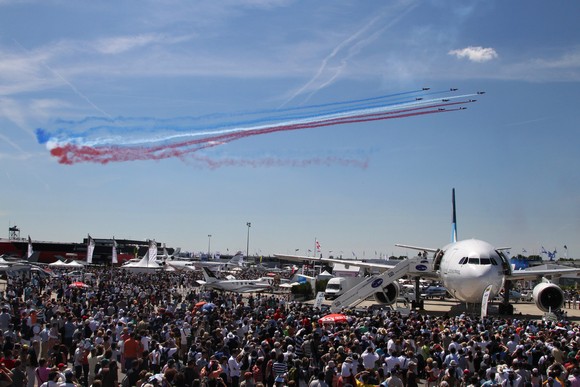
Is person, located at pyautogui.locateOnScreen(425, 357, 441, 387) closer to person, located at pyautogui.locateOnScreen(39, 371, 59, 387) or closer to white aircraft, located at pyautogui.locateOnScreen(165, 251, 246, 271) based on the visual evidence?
person, located at pyautogui.locateOnScreen(39, 371, 59, 387)

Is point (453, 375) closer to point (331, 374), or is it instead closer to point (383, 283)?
point (331, 374)

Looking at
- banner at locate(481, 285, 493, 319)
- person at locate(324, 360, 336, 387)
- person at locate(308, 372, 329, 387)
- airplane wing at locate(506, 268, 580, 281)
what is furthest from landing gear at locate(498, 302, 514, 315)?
person at locate(308, 372, 329, 387)

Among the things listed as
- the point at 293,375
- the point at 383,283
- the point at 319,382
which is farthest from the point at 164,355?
the point at 383,283

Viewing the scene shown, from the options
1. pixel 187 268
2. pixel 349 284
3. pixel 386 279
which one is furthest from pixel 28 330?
pixel 187 268

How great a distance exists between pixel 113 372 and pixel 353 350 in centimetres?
642

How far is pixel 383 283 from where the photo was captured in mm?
33781

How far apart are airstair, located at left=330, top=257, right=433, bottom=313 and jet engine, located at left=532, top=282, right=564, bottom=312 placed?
6.69 m

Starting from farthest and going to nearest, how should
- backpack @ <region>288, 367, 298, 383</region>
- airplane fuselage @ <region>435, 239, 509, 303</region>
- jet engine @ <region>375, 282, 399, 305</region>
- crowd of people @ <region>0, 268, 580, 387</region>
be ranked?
jet engine @ <region>375, 282, 399, 305</region>, airplane fuselage @ <region>435, 239, 509, 303</region>, backpack @ <region>288, 367, 298, 383</region>, crowd of people @ <region>0, 268, 580, 387</region>

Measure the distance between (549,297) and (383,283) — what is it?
9.31 metres

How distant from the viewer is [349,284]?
44250 mm

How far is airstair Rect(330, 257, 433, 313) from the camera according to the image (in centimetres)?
3203

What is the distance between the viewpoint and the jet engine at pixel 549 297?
31.0 meters

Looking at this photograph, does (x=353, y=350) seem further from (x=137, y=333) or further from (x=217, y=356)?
(x=137, y=333)

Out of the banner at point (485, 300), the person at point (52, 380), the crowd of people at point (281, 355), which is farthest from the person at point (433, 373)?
the banner at point (485, 300)
